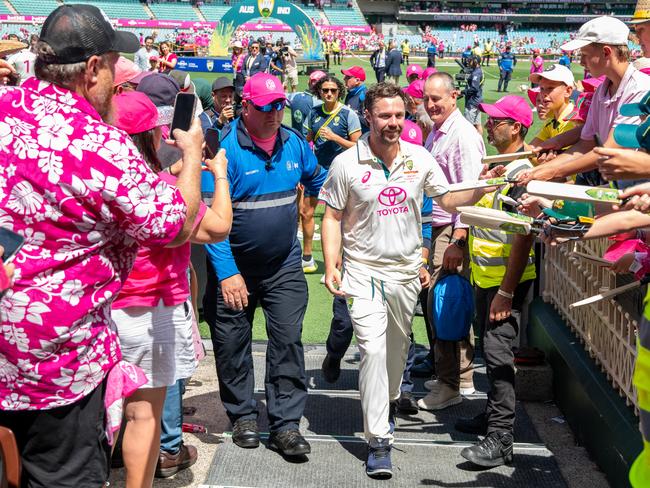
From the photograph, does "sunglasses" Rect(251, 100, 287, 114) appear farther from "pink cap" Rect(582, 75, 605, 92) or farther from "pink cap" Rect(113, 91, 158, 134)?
"pink cap" Rect(582, 75, 605, 92)

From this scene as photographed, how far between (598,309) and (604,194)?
1.86 metres

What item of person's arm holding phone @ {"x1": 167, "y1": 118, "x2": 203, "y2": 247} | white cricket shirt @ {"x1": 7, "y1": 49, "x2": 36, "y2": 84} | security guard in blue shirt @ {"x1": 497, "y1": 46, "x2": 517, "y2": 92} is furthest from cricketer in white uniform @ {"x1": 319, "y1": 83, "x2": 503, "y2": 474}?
security guard in blue shirt @ {"x1": 497, "y1": 46, "x2": 517, "y2": 92}

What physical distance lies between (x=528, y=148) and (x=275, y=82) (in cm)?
165

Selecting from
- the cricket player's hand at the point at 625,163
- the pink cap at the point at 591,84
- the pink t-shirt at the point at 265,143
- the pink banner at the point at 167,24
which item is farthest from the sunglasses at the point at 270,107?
the pink banner at the point at 167,24

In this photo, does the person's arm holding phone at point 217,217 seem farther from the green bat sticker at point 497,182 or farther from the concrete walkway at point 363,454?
the concrete walkway at point 363,454

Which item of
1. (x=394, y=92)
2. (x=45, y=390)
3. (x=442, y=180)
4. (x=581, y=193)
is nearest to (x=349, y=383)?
(x=442, y=180)

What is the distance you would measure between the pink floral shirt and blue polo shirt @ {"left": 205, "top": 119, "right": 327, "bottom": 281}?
2125mm

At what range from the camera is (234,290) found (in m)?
4.73

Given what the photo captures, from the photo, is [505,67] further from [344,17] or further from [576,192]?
[344,17]

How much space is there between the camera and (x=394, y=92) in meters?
4.75

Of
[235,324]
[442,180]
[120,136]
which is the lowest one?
[235,324]

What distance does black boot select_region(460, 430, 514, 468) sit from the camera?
179 inches

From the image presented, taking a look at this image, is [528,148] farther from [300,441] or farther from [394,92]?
[300,441]

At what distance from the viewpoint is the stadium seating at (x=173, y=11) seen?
218 ft
